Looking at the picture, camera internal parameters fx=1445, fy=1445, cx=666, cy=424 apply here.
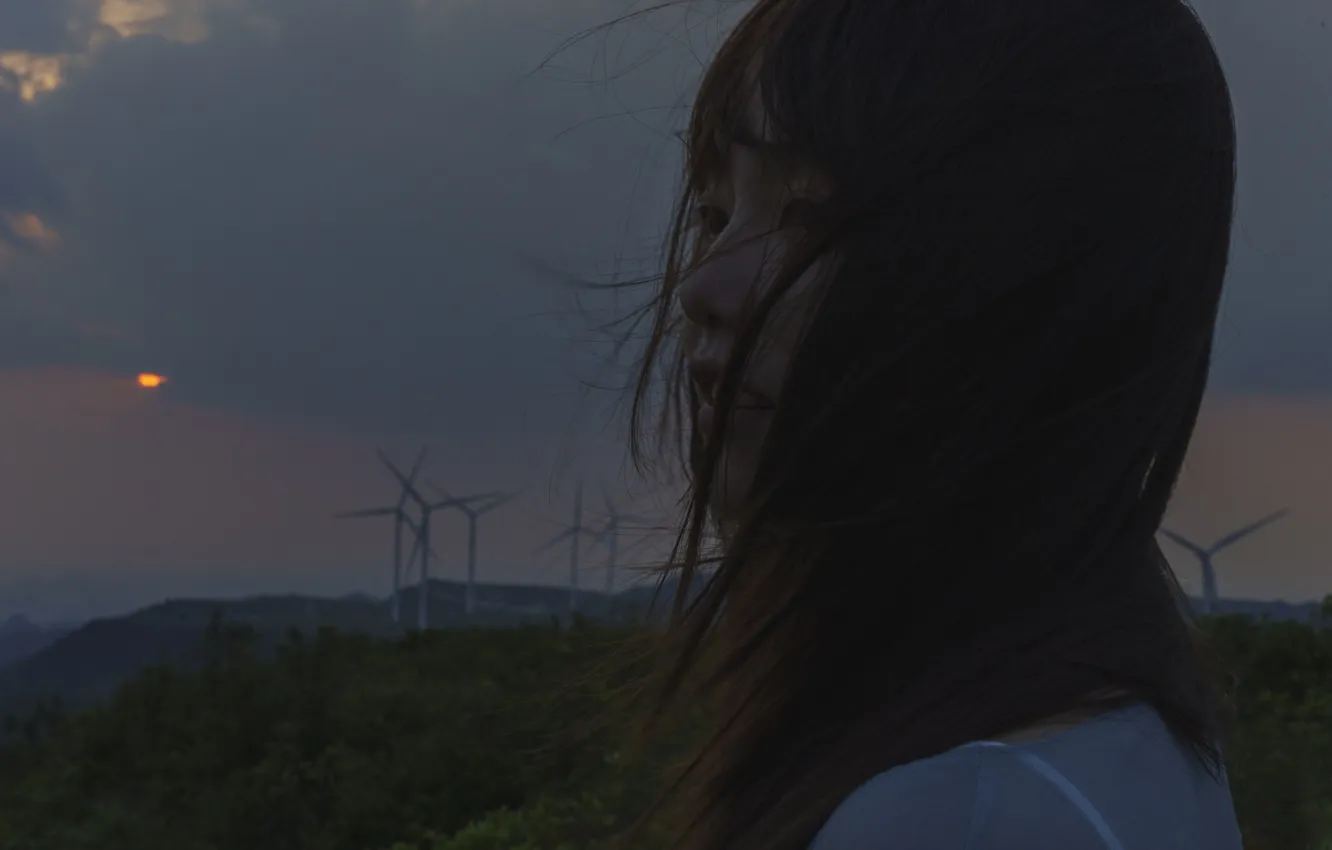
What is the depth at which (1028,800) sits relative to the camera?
963mm

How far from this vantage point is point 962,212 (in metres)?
1.25

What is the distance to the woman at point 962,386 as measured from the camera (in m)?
1.20

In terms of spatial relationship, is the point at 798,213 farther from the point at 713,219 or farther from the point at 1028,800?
the point at 1028,800

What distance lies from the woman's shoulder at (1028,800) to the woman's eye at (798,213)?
0.48m

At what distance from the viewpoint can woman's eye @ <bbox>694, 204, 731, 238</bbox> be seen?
1.53m

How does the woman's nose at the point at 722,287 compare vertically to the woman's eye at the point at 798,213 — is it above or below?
below

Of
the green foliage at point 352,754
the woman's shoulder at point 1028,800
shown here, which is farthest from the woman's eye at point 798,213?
the green foliage at point 352,754

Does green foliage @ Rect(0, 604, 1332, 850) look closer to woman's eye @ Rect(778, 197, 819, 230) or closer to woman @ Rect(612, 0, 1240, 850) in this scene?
woman @ Rect(612, 0, 1240, 850)

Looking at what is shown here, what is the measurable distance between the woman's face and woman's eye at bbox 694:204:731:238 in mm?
112

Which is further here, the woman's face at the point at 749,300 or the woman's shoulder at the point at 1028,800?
the woman's face at the point at 749,300

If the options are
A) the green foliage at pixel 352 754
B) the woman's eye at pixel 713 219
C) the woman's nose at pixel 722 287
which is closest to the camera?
the woman's nose at pixel 722 287

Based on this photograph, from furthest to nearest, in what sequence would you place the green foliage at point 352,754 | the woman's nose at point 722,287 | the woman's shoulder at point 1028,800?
the green foliage at point 352,754 → the woman's nose at point 722,287 → the woman's shoulder at point 1028,800

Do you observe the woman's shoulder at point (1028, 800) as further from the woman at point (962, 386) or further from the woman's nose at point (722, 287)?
the woman's nose at point (722, 287)

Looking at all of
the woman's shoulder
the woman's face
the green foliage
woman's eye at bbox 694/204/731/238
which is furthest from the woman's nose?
the green foliage
